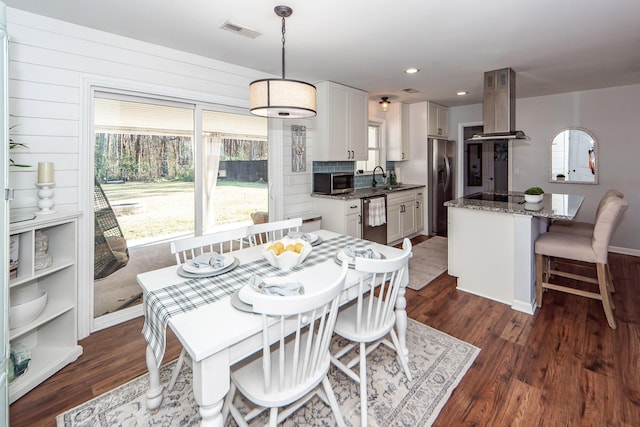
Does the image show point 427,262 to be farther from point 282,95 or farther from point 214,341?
point 214,341

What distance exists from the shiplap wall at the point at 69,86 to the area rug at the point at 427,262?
3066 mm

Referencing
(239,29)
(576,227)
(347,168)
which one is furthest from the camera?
(347,168)

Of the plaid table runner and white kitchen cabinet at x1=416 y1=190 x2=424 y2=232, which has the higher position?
white kitchen cabinet at x1=416 y1=190 x2=424 y2=232

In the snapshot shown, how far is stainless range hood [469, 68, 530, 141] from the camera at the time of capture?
3.55m

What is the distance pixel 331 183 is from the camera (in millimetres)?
4289

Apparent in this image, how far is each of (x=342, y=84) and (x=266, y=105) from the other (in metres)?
2.79

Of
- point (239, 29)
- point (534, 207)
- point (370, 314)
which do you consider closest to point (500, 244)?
point (534, 207)

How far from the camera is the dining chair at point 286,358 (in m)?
1.17

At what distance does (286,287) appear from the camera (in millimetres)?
1432

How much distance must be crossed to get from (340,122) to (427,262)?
222 centimetres

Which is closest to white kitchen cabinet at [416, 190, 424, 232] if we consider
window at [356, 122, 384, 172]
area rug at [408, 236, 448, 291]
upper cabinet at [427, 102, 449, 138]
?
area rug at [408, 236, 448, 291]

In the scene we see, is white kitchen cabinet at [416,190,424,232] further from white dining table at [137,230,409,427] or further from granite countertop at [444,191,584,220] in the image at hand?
white dining table at [137,230,409,427]

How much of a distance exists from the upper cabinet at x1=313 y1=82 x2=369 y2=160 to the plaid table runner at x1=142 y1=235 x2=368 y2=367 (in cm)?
252

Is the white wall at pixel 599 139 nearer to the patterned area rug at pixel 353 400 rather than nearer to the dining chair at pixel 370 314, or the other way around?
the patterned area rug at pixel 353 400
